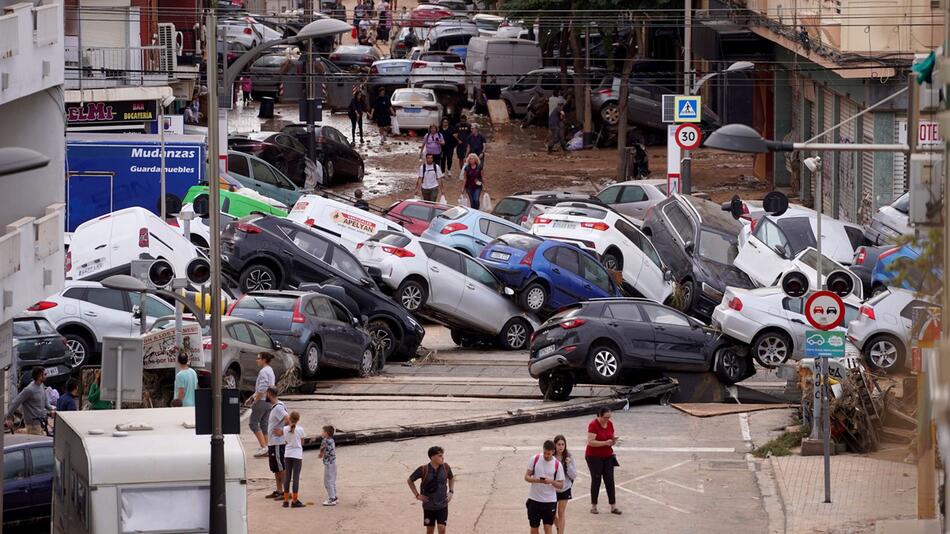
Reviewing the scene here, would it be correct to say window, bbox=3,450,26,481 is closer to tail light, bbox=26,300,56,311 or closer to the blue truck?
tail light, bbox=26,300,56,311

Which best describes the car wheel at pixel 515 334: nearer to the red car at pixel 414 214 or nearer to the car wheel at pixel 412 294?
the car wheel at pixel 412 294

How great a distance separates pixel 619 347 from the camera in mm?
24297

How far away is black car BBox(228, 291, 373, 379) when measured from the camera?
24875 millimetres

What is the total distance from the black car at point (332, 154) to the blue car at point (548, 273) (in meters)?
14.9

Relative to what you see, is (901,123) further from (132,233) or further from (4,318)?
(4,318)

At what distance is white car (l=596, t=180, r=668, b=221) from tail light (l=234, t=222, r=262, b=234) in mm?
12306

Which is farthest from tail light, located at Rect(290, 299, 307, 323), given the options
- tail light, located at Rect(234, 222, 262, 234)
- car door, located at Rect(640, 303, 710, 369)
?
car door, located at Rect(640, 303, 710, 369)

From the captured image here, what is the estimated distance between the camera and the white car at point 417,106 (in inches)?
2016

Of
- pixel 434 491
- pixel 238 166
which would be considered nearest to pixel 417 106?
pixel 238 166

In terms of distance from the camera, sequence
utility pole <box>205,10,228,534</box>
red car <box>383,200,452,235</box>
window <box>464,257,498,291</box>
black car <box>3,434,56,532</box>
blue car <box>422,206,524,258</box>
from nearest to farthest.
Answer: utility pole <box>205,10,228,534</box> < black car <box>3,434,56,532</box> < window <box>464,257,498,291</box> < blue car <box>422,206,524,258</box> < red car <box>383,200,452,235</box>

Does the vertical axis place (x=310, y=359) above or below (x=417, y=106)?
below

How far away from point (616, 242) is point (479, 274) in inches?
152

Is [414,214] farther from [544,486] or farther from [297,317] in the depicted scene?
[544,486]

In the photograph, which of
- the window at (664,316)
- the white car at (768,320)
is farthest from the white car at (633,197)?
the window at (664,316)
